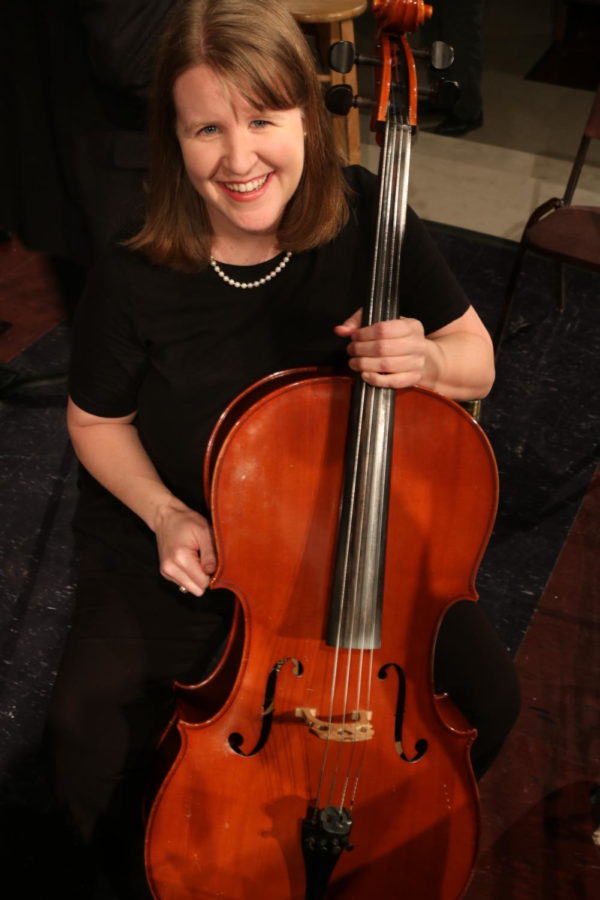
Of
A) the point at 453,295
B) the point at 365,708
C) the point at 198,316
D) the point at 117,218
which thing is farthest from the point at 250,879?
the point at 117,218

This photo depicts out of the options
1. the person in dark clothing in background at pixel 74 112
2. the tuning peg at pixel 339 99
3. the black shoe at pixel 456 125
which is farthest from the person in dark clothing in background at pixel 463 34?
the tuning peg at pixel 339 99

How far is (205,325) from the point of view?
131 cm

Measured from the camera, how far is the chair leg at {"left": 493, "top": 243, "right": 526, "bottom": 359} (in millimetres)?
2432

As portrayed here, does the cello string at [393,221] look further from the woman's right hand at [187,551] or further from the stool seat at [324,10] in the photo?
the stool seat at [324,10]

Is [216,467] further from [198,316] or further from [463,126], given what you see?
[463,126]

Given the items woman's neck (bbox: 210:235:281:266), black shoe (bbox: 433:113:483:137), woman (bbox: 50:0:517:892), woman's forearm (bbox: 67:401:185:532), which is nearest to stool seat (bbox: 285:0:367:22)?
black shoe (bbox: 433:113:483:137)

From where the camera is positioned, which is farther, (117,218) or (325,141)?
(117,218)

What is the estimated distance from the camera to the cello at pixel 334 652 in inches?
43.6

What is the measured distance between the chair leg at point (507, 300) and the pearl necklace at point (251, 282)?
1.26m

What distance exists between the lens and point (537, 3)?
5.21 meters

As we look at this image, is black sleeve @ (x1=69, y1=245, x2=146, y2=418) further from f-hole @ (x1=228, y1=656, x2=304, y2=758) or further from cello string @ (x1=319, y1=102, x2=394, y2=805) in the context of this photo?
f-hole @ (x1=228, y1=656, x2=304, y2=758)

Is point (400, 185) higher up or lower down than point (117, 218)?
higher up

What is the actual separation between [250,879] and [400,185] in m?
0.91

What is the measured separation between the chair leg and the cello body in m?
1.38
